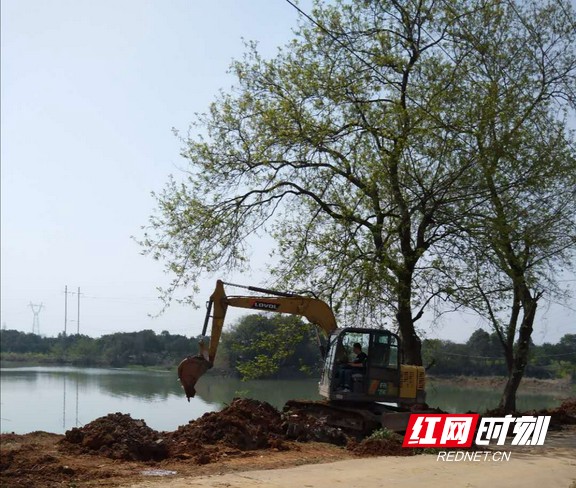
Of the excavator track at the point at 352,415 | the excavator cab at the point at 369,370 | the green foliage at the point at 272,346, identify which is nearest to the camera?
the excavator track at the point at 352,415

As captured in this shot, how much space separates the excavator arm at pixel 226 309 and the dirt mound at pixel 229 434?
75 centimetres

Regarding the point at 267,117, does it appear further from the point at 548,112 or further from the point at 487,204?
the point at 548,112

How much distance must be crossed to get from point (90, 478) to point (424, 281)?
11704 mm

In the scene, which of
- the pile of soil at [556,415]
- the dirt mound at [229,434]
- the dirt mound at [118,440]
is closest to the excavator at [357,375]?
the dirt mound at [229,434]

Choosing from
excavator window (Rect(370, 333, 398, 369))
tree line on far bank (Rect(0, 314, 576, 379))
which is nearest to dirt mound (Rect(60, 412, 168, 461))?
excavator window (Rect(370, 333, 398, 369))

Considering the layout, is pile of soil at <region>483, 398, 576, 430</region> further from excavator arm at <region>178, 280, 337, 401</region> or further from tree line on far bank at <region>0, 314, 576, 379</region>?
excavator arm at <region>178, 280, 337, 401</region>

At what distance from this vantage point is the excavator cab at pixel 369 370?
17.0 metres

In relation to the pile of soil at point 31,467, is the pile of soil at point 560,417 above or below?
below

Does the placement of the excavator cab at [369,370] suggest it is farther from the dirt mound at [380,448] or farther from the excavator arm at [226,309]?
the dirt mound at [380,448]

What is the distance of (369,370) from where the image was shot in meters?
17.1

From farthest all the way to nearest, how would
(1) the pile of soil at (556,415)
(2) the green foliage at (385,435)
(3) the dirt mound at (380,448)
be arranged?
(1) the pile of soil at (556,415) → (2) the green foliage at (385,435) → (3) the dirt mound at (380,448)

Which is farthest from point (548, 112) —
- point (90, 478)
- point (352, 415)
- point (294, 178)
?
point (90, 478)

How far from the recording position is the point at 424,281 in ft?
67.5

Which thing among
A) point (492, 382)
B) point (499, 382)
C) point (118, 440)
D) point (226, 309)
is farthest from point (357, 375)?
point (499, 382)
